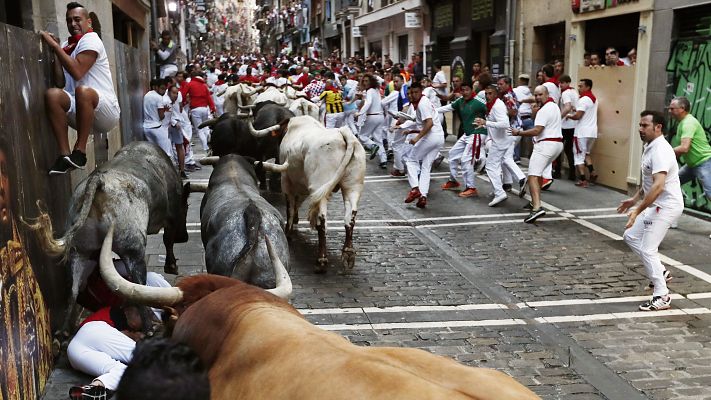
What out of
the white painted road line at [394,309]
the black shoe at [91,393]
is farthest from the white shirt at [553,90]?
the black shoe at [91,393]

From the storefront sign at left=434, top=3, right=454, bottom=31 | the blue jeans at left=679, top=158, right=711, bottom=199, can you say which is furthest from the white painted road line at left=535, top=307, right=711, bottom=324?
the storefront sign at left=434, top=3, right=454, bottom=31

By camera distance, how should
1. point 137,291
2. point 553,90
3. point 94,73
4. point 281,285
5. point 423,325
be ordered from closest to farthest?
point 137,291, point 281,285, point 94,73, point 423,325, point 553,90

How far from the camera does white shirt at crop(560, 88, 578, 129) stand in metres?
13.5

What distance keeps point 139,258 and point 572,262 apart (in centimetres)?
545

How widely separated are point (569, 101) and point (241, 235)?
10.2 metres

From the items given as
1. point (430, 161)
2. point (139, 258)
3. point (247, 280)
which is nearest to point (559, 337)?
point (247, 280)

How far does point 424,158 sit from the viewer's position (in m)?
12.2

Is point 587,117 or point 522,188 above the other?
point 587,117

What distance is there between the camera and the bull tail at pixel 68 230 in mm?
4676

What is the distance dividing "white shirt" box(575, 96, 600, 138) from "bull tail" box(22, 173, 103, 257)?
411 inches

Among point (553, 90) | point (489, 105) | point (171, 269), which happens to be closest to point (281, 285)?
point (171, 269)

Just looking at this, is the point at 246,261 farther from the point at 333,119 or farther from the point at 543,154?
the point at 333,119

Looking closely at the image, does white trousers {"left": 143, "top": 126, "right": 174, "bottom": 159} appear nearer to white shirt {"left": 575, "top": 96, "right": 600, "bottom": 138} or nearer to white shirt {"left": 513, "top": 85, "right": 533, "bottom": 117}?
white shirt {"left": 513, "top": 85, "right": 533, "bottom": 117}

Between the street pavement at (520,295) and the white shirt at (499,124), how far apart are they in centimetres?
129
